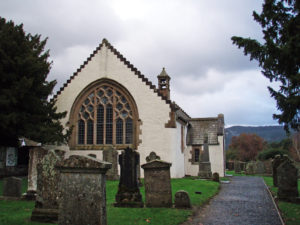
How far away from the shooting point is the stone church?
2630 centimetres

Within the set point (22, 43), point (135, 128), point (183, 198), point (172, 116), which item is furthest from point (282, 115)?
point (22, 43)

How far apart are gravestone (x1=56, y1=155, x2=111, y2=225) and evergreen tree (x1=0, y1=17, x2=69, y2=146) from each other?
17071 mm

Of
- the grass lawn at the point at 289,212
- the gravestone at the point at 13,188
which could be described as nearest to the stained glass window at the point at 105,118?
the gravestone at the point at 13,188

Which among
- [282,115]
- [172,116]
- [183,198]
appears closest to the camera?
[282,115]

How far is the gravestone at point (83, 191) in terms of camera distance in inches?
255

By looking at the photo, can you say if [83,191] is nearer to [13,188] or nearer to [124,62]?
[13,188]

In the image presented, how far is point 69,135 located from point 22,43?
27.9ft

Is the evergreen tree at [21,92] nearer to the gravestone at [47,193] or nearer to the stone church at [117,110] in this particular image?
the stone church at [117,110]

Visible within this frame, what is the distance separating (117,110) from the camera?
90.7 feet

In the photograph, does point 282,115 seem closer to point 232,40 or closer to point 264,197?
point 232,40

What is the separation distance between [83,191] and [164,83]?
75.6 ft

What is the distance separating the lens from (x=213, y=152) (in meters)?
33.0

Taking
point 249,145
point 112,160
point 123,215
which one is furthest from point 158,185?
point 249,145

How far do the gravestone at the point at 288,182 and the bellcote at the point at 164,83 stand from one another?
50.9 feet
